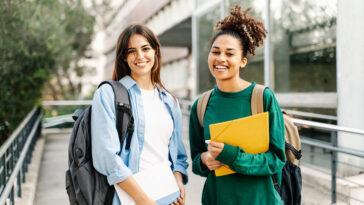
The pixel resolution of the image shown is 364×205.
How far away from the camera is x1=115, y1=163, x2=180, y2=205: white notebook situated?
2211mm

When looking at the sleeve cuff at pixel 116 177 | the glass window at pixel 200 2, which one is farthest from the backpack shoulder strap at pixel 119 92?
the glass window at pixel 200 2

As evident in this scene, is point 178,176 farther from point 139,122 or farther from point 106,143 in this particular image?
point 106,143

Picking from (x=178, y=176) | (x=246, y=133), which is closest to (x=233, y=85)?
(x=246, y=133)

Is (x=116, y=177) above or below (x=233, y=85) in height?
below

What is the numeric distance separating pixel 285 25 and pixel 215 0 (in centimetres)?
309

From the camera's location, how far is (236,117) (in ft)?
7.20

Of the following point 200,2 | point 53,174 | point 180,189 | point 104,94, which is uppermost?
point 200,2

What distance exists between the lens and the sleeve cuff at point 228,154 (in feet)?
6.88

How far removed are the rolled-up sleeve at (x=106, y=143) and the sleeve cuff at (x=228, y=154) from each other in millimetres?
438

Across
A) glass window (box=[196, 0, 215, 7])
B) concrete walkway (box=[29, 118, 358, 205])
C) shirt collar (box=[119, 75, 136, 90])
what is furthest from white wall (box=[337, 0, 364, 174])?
glass window (box=[196, 0, 215, 7])

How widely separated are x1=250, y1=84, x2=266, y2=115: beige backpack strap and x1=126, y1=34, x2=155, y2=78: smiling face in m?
0.58

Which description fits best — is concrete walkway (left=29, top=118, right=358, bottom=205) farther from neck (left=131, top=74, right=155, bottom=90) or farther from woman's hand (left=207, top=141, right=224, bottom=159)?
woman's hand (left=207, top=141, right=224, bottom=159)

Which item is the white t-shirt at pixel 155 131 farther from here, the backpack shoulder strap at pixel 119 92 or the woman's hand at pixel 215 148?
the woman's hand at pixel 215 148

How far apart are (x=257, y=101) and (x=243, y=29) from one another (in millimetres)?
363
